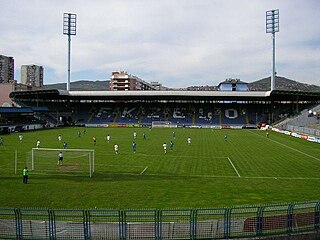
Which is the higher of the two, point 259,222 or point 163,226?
point 259,222

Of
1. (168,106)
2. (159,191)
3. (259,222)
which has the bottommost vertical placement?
(159,191)

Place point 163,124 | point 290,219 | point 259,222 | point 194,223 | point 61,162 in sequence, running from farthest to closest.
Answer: point 163,124
point 61,162
point 290,219
point 259,222
point 194,223

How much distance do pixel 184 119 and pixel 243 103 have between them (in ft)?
53.4

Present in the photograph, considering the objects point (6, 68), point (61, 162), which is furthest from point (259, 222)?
point (6, 68)

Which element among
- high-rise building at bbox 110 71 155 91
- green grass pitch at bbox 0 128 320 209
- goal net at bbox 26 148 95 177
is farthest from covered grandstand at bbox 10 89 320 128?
high-rise building at bbox 110 71 155 91

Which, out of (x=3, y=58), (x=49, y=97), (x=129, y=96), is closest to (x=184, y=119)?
(x=129, y=96)

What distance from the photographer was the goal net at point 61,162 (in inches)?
1027

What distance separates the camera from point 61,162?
1115 inches

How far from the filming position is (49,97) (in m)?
88.9

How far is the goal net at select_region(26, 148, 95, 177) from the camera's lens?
26.1m

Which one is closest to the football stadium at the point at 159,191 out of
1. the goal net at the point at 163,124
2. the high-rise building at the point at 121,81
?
the goal net at the point at 163,124

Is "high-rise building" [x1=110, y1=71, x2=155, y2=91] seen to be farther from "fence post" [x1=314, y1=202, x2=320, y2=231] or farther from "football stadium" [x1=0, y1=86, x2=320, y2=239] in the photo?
"fence post" [x1=314, y1=202, x2=320, y2=231]

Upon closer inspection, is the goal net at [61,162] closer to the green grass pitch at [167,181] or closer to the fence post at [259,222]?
the green grass pitch at [167,181]

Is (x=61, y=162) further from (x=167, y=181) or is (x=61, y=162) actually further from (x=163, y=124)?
(x=163, y=124)
